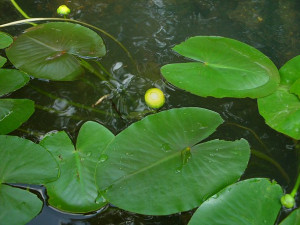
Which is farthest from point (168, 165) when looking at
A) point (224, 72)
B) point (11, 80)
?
point (11, 80)

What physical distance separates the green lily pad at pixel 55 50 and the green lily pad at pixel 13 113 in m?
0.16

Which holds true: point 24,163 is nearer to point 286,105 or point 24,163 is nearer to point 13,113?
point 13,113

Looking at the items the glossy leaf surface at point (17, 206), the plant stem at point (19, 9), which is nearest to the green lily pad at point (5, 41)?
the plant stem at point (19, 9)

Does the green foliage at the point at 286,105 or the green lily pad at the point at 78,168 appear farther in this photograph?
the green foliage at the point at 286,105

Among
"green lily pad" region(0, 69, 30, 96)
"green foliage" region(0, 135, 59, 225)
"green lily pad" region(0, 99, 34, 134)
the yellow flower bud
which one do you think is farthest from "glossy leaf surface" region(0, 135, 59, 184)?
the yellow flower bud

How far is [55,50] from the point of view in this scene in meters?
1.44

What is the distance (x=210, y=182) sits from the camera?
3.21 feet

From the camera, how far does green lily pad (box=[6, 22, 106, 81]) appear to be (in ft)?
4.51

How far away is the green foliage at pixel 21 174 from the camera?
0.94 metres

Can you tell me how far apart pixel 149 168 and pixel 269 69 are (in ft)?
2.25

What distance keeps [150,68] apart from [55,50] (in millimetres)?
450

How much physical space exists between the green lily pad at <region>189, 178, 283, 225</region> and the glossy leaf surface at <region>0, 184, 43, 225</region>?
48 cm

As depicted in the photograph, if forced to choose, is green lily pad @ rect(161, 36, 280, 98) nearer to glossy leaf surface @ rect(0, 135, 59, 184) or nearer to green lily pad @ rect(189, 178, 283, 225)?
green lily pad @ rect(189, 178, 283, 225)

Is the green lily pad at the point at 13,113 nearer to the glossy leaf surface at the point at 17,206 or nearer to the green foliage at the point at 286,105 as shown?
the glossy leaf surface at the point at 17,206
